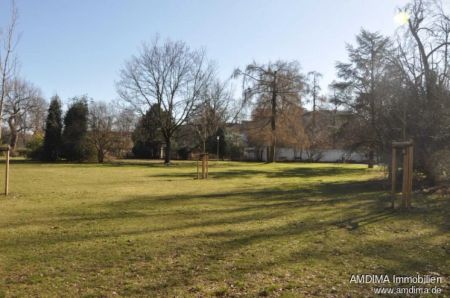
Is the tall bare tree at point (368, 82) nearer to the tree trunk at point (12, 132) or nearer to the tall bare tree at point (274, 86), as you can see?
the tall bare tree at point (274, 86)

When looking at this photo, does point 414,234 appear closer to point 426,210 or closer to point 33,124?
point 426,210

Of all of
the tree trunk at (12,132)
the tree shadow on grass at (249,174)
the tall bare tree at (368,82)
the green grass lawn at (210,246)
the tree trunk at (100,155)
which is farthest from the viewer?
the tree trunk at (12,132)

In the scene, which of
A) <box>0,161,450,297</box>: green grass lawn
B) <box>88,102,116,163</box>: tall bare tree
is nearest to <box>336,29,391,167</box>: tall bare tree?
<box>0,161,450,297</box>: green grass lawn

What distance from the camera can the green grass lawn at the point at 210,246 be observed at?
17.5 ft

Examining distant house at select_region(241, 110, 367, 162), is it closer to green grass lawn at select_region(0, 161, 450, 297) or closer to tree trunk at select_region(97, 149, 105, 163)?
tree trunk at select_region(97, 149, 105, 163)

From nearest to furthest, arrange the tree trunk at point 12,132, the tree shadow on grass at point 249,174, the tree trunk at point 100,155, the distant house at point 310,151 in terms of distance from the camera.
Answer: the tree shadow on grass at point 249,174
the tree trunk at point 100,155
the distant house at point 310,151
the tree trunk at point 12,132

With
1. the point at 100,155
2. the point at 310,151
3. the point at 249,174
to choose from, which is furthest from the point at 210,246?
the point at 310,151

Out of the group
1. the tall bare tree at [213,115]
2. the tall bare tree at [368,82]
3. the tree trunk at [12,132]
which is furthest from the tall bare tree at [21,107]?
the tall bare tree at [368,82]

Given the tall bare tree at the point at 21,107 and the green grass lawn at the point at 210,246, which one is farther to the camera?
the tall bare tree at the point at 21,107

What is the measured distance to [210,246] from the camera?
738 centimetres

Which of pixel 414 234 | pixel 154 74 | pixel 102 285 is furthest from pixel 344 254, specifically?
pixel 154 74

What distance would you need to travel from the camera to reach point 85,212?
430 inches

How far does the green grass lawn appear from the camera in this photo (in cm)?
534

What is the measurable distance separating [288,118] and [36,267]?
4240cm
